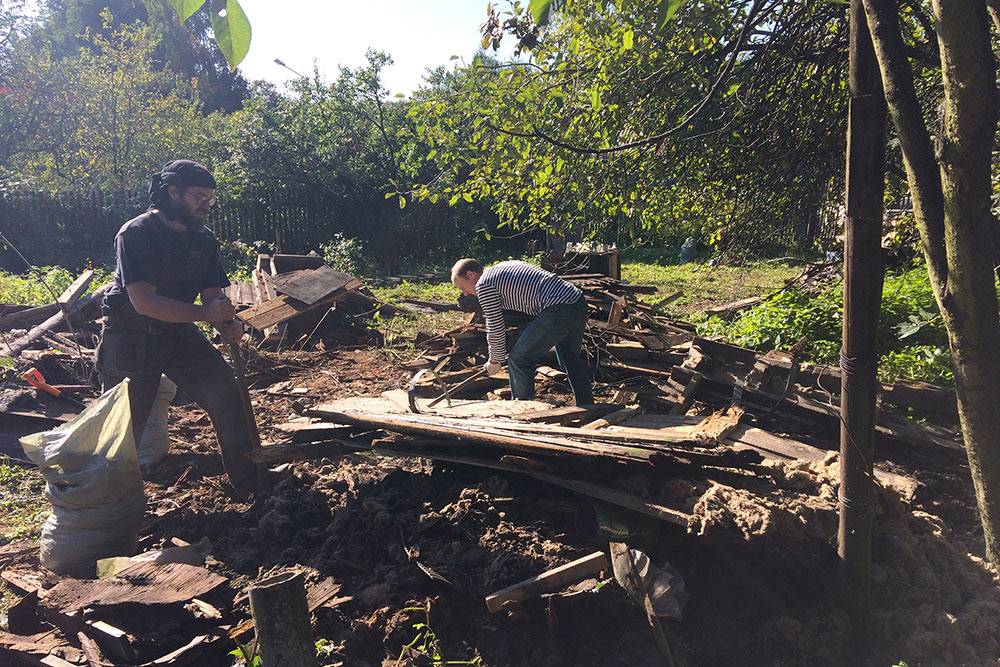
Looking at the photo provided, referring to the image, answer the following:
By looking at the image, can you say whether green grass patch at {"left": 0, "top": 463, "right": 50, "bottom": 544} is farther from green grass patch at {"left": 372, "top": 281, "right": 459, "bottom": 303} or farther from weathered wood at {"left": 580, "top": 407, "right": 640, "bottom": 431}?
green grass patch at {"left": 372, "top": 281, "right": 459, "bottom": 303}

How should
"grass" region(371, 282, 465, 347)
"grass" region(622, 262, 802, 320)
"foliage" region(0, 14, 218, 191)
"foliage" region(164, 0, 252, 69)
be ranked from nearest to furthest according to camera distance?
1. "foliage" region(164, 0, 252, 69)
2. "grass" region(371, 282, 465, 347)
3. "grass" region(622, 262, 802, 320)
4. "foliage" region(0, 14, 218, 191)

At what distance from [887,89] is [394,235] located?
59.2 ft

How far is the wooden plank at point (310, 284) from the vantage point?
9828 millimetres

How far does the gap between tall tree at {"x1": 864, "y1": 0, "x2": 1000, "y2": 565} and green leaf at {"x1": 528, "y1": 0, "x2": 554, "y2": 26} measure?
173 centimetres

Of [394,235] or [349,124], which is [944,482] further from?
[349,124]

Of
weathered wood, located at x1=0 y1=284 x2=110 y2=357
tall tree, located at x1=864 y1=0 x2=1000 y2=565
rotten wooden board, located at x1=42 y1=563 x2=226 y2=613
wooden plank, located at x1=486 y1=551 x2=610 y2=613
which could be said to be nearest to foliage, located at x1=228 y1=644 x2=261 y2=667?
rotten wooden board, located at x1=42 y1=563 x2=226 y2=613

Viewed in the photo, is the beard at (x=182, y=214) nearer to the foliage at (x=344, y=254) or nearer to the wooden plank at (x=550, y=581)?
the wooden plank at (x=550, y=581)

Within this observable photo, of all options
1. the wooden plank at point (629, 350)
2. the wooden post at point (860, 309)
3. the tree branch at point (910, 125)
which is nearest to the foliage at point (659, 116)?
the wooden plank at point (629, 350)

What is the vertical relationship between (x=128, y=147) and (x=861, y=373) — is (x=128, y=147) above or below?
above

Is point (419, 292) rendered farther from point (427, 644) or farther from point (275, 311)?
point (427, 644)

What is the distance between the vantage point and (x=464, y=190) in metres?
5.33

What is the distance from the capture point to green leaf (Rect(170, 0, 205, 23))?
1103 millimetres

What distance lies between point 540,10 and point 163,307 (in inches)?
151

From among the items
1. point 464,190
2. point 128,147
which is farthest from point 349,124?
point 464,190
